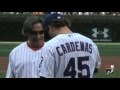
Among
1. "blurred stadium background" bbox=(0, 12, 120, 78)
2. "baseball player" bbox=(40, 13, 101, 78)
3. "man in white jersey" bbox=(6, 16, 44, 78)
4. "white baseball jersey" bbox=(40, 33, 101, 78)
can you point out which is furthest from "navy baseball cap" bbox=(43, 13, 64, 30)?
"blurred stadium background" bbox=(0, 12, 120, 78)

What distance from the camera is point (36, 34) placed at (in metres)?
3.28

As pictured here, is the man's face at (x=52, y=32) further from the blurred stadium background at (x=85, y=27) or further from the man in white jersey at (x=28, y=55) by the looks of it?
the blurred stadium background at (x=85, y=27)

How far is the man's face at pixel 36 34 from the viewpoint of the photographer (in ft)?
10.6

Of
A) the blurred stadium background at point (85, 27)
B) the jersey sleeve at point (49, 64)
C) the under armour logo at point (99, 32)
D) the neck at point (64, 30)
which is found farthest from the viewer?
the under armour logo at point (99, 32)

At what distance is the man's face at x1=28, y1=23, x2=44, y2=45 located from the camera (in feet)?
10.6

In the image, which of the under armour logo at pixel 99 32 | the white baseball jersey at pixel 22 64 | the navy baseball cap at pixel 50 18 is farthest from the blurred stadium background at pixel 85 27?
the navy baseball cap at pixel 50 18

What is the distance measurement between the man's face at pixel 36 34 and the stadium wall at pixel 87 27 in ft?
54.8

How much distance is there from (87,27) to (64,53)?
17.9 m

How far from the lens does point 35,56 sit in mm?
3240

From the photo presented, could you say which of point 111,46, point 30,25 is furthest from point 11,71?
point 111,46

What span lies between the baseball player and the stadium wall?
56.5 feet

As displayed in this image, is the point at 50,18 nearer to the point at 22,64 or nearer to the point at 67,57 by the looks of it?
the point at 67,57
